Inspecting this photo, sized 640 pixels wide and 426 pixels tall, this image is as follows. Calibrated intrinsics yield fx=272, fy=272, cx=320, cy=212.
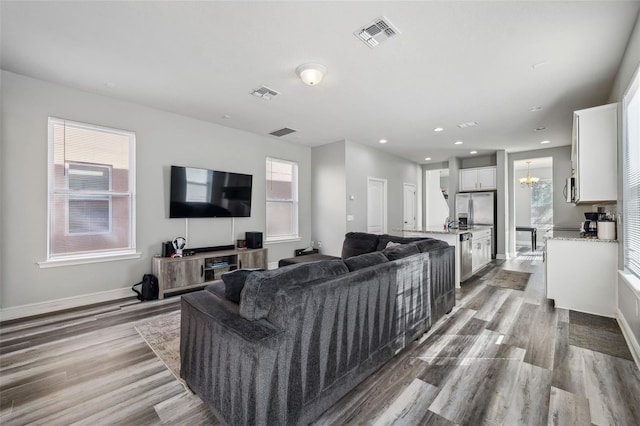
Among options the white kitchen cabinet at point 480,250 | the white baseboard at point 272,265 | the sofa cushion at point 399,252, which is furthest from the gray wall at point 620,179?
the white baseboard at point 272,265

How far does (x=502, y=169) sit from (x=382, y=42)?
20.4ft

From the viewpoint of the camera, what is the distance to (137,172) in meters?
4.03

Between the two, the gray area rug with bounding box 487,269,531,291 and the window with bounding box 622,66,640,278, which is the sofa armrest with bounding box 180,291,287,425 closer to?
the window with bounding box 622,66,640,278

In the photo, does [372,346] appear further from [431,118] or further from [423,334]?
[431,118]

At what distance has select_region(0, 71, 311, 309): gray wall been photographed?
313 cm

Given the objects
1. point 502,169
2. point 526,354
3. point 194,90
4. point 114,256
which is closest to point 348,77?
point 194,90

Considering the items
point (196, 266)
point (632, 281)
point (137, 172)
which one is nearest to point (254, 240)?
point (196, 266)

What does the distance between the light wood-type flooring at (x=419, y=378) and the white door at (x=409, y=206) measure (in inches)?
199

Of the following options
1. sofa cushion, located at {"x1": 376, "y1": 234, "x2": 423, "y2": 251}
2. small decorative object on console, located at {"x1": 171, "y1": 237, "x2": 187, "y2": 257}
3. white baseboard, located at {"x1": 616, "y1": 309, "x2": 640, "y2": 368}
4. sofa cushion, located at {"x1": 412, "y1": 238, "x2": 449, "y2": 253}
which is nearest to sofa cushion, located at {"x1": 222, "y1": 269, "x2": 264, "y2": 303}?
sofa cushion, located at {"x1": 412, "y1": 238, "x2": 449, "y2": 253}

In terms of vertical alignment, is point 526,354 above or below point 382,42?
below

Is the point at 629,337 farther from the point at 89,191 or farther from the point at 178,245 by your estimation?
the point at 89,191

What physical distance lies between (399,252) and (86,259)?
3979 mm

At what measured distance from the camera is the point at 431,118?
458cm

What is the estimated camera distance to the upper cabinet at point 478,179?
740cm
